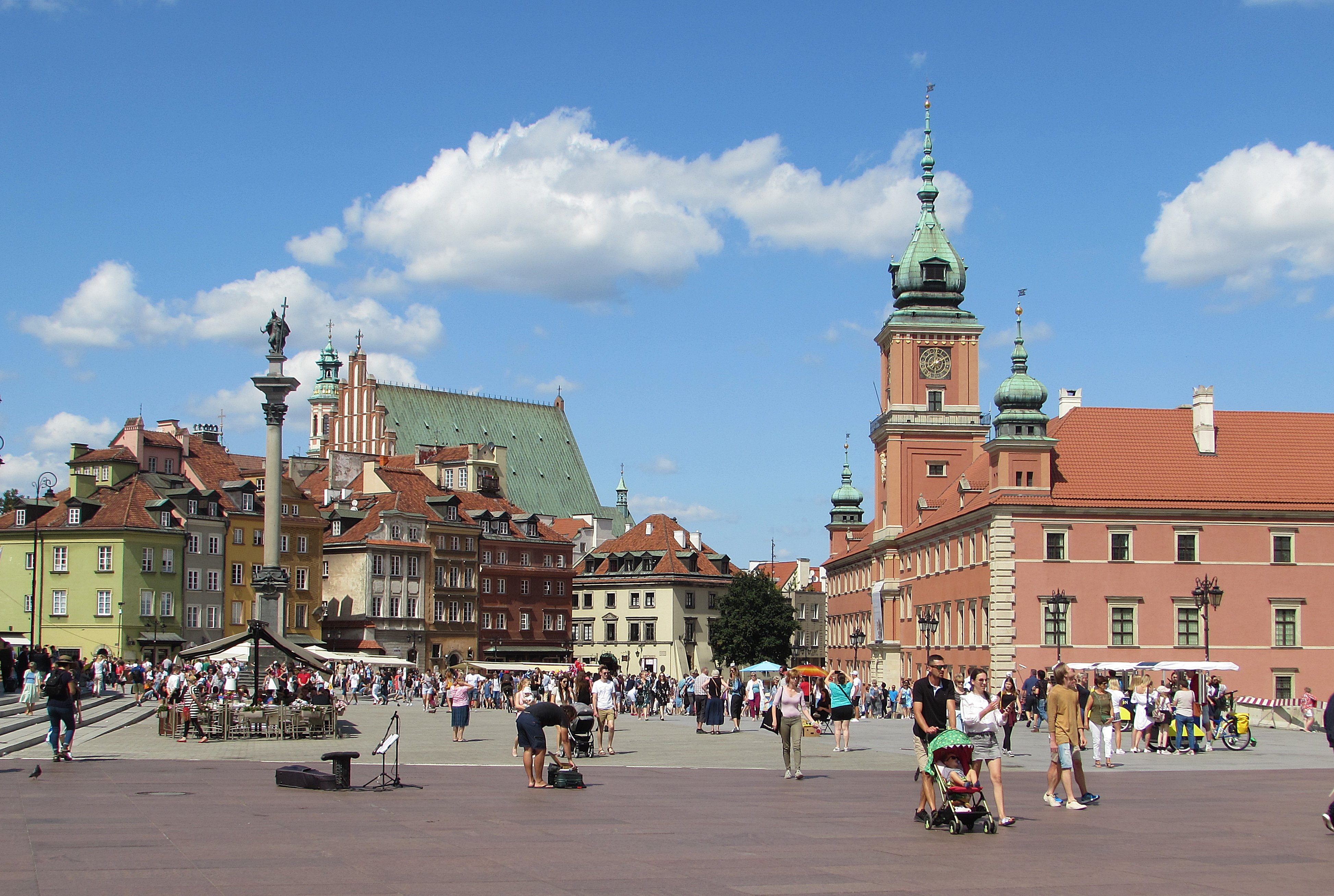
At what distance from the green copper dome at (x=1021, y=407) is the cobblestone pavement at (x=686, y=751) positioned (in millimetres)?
25242

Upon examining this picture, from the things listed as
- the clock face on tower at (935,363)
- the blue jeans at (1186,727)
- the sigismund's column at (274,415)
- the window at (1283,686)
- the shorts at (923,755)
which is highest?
the clock face on tower at (935,363)

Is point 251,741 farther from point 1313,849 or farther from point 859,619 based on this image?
point 859,619

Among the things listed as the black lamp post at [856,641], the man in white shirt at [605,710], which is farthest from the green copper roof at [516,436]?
the man in white shirt at [605,710]

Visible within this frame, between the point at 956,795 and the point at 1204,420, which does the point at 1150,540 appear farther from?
the point at 956,795

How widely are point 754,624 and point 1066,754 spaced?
9323 centimetres

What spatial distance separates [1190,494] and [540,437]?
88359mm

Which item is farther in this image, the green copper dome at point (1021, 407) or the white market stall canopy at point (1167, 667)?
the green copper dome at point (1021, 407)

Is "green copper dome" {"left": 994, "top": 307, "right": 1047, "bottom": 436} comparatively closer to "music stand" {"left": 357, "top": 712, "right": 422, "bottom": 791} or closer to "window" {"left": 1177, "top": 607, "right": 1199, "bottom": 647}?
"window" {"left": 1177, "top": 607, "right": 1199, "bottom": 647}

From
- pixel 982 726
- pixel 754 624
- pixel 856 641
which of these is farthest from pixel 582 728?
pixel 754 624

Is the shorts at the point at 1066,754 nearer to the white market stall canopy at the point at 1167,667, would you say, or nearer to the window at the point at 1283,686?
the white market stall canopy at the point at 1167,667

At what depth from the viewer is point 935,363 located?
92.9m

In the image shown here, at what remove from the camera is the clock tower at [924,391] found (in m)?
91.4

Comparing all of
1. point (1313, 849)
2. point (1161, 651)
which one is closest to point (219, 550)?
point (1161, 651)

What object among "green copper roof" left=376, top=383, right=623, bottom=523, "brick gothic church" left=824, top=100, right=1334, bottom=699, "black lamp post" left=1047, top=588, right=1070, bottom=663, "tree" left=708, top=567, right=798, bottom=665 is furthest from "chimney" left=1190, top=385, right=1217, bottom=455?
"green copper roof" left=376, top=383, right=623, bottom=523
